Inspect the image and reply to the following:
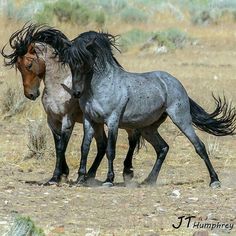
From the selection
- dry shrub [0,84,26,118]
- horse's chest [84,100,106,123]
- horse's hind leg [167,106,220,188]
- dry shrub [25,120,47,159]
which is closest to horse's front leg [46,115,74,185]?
horse's chest [84,100,106,123]

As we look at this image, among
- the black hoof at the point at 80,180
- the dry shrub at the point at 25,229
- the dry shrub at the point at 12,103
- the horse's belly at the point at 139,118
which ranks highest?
the dry shrub at the point at 25,229

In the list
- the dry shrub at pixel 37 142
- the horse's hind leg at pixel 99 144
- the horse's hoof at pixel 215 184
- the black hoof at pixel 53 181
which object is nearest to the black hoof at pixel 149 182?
the horse's hind leg at pixel 99 144

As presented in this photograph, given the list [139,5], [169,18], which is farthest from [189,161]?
[139,5]

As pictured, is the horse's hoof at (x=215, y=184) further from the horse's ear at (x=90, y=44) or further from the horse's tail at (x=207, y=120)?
the horse's ear at (x=90, y=44)

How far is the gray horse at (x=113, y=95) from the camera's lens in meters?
10.9

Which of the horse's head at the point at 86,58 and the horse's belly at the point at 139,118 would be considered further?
the horse's belly at the point at 139,118

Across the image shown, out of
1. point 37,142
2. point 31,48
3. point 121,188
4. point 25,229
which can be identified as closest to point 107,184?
point 121,188

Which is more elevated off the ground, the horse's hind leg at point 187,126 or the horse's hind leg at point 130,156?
the horse's hind leg at point 187,126

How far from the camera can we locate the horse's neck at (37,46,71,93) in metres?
11.3

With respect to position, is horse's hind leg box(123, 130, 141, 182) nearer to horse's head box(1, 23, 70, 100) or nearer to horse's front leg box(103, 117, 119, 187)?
horse's front leg box(103, 117, 119, 187)

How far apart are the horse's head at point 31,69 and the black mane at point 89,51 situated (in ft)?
1.31

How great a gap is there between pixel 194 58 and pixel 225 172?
49.8 ft

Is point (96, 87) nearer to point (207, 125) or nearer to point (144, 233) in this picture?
point (207, 125)

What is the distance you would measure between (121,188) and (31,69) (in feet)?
6.00
